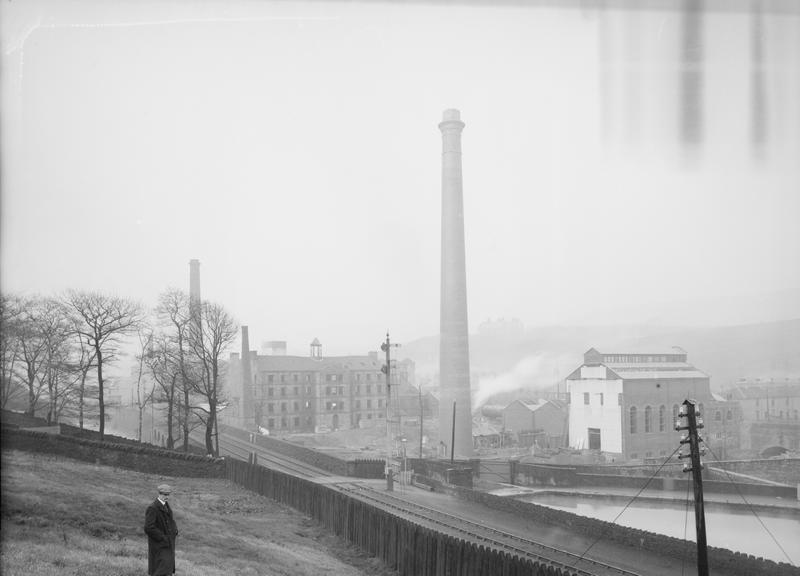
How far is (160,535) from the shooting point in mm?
8211

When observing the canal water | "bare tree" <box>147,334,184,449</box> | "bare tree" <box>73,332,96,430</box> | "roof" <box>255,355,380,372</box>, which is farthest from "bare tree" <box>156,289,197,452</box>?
"roof" <box>255,355,380,372</box>

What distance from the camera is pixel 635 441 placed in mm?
47469

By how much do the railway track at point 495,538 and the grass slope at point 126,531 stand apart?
4882 millimetres

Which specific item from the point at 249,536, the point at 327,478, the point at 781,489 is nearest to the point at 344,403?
the point at 327,478

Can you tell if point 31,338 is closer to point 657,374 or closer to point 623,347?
point 657,374

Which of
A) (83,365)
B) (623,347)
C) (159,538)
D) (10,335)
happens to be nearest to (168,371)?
(83,365)

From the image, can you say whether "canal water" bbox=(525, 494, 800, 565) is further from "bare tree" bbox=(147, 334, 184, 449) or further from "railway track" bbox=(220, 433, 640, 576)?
"bare tree" bbox=(147, 334, 184, 449)

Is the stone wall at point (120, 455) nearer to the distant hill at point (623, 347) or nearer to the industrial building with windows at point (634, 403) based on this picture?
the industrial building with windows at point (634, 403)

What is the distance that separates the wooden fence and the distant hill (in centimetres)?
5530

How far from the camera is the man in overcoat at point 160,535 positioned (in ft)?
26.6

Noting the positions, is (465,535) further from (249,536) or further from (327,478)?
(327,478)

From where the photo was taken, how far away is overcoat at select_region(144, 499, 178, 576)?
8109 mm

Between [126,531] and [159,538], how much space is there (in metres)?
6.13

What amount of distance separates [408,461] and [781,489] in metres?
19.8
